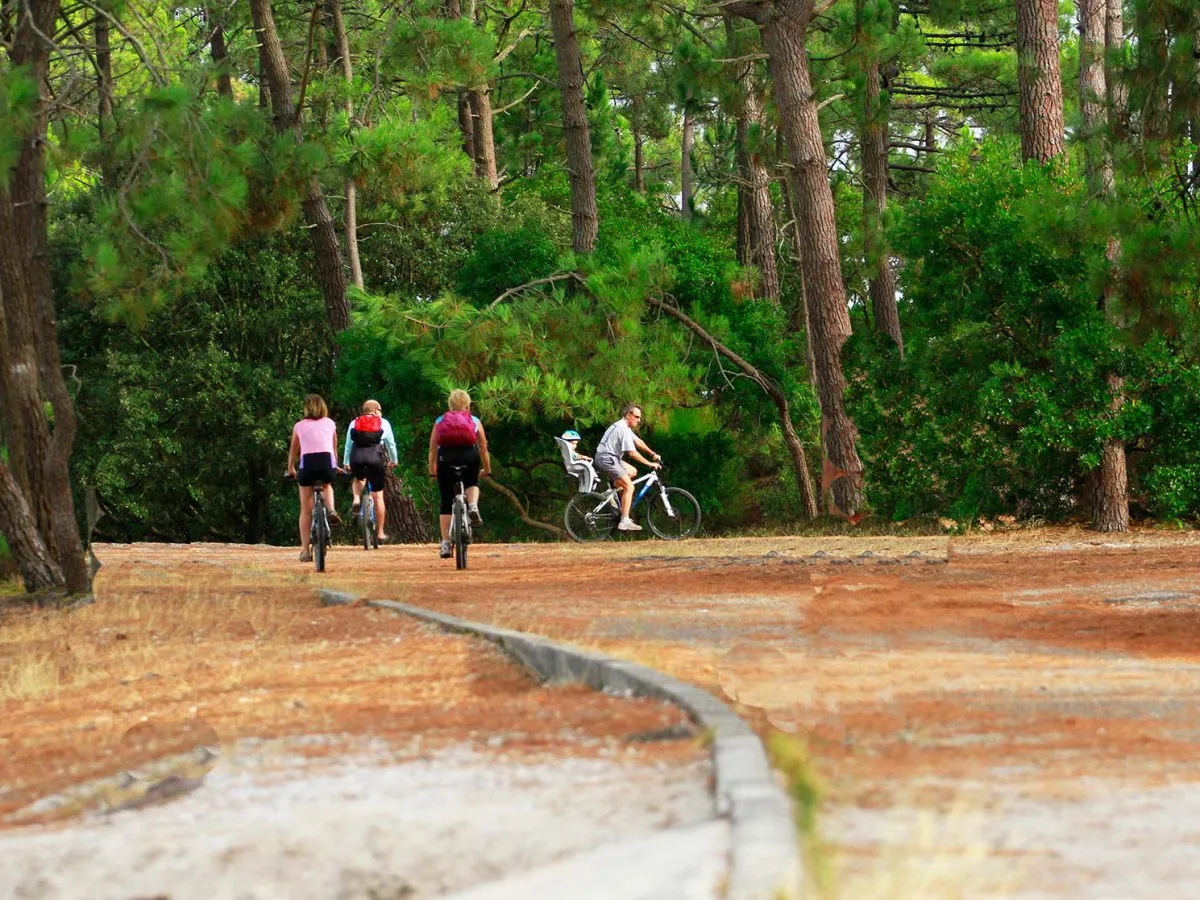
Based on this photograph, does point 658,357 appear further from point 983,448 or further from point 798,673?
point 798,673

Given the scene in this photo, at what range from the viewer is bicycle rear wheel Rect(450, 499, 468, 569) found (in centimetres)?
1770

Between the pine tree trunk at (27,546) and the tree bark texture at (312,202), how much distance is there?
564 inches

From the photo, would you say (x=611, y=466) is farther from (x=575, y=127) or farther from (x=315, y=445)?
(x=575, y=127)

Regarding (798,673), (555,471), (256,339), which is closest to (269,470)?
(256,339)

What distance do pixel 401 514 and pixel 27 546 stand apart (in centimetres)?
1643

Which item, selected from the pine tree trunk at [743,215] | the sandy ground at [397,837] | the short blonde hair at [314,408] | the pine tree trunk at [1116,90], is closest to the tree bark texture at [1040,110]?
the pine tree trunk at [1116,90]

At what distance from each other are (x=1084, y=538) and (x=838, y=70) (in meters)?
13.8

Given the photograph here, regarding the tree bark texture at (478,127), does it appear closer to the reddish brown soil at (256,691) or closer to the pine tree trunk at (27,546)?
the pine tree trunk at (27,546)

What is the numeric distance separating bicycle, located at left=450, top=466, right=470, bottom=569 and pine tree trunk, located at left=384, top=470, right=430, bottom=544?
13.1 meters

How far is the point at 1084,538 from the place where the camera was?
20.5 metres

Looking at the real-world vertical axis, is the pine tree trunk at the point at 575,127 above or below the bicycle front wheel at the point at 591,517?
above

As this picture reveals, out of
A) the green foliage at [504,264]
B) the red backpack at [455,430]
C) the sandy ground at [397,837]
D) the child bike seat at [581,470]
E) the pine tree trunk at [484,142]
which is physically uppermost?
the pine tree trunk at [484,142]

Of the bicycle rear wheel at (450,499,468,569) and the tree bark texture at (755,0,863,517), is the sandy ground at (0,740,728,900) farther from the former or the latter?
the tree bark texture at (755,0,863,517)

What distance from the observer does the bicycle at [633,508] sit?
A: 83.8ft
